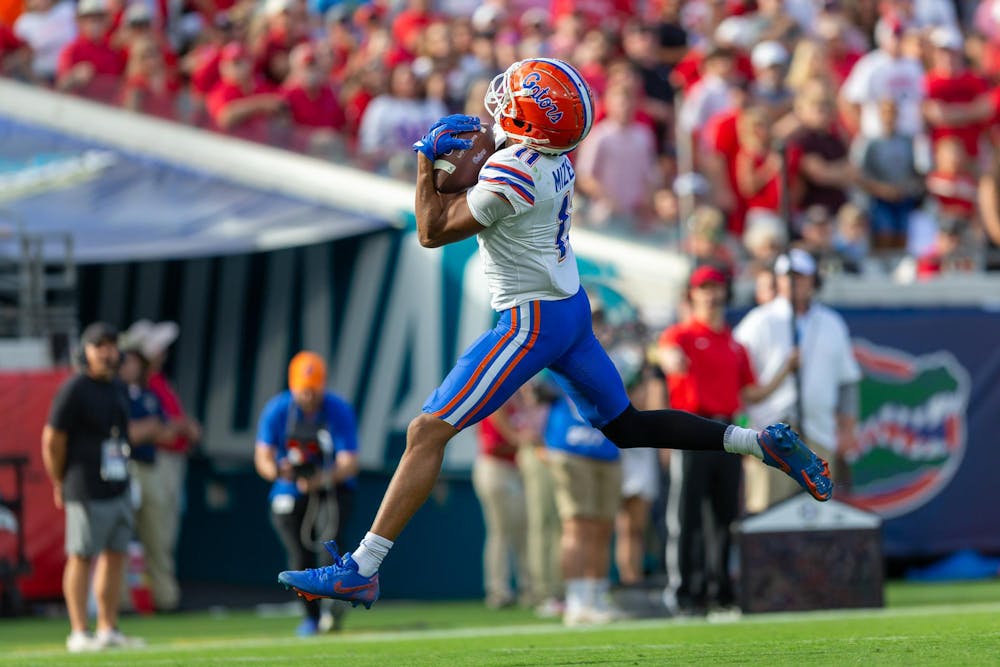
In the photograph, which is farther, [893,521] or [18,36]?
[18,36]

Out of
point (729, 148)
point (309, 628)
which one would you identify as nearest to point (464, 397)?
point (309, 628)

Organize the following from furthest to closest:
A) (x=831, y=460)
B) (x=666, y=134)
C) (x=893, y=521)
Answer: (x=666, y=134), (x=893, y=521), (x=831, y=460)

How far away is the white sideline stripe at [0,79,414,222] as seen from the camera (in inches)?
605

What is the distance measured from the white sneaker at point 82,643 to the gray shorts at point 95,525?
44 cm

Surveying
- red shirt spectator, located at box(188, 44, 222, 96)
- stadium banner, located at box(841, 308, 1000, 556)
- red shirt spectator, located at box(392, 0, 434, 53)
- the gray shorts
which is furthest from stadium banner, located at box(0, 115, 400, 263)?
the gray shorts

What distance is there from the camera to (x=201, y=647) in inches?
408

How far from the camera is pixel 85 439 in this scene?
11078mm

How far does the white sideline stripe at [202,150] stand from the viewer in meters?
15.4

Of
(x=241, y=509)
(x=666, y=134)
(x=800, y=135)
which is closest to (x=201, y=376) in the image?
(x=241, y=509)

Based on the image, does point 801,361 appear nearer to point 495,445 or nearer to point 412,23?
point 495,445

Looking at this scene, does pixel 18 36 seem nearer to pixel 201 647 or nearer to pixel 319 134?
pixel 319 134

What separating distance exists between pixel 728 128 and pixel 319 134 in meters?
3.18

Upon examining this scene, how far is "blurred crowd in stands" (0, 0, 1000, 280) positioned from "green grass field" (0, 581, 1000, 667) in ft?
10.1

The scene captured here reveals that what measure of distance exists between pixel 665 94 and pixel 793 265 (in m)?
5.33
